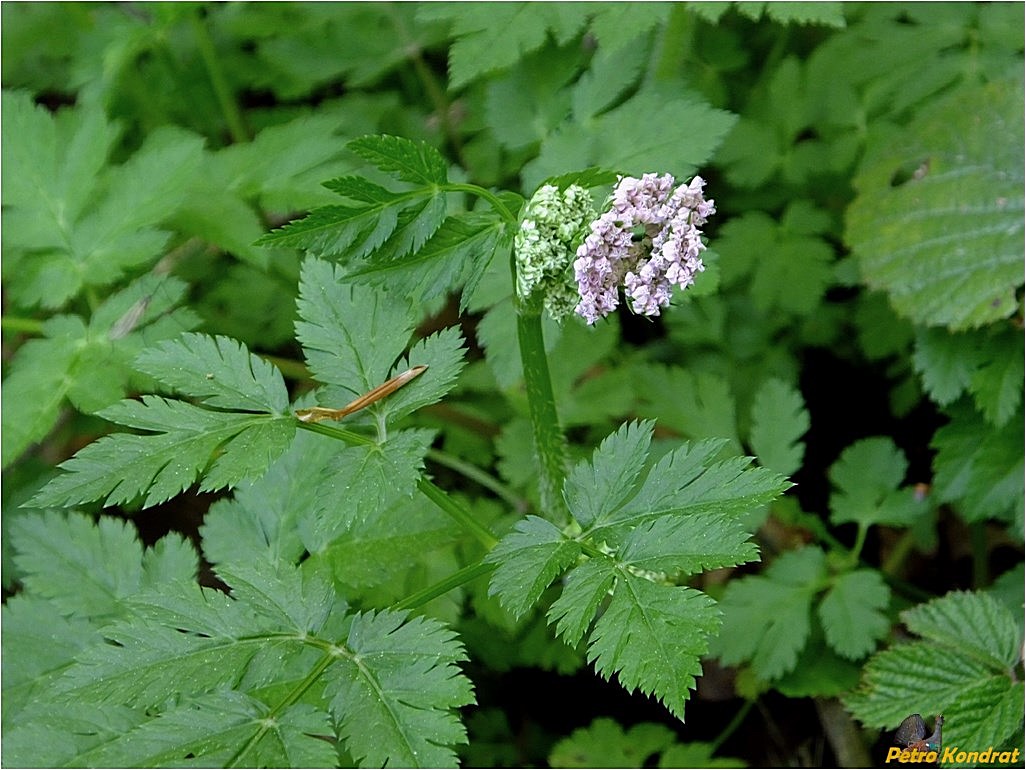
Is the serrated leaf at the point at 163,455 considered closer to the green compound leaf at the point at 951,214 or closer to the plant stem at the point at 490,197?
the plant stem at the point at 490,197

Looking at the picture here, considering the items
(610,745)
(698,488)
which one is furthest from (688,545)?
(610,745)

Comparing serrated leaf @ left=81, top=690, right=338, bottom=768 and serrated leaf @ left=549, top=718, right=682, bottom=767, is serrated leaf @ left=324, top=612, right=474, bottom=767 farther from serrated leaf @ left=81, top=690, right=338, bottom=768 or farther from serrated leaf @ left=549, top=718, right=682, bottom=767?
serrated leaf @ left=549, top=718, right=682, bottom=767

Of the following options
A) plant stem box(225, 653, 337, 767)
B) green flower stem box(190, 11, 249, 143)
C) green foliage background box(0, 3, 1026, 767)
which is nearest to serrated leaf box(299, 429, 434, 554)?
green foliage background box(0, 3, 1026, 767)

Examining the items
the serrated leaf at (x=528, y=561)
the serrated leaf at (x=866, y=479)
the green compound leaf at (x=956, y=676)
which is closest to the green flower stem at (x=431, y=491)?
the serrated leaf at (x=528, y=561)

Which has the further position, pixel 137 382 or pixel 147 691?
pixel 137 382

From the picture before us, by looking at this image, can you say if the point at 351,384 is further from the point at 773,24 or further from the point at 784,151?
the point at 773,24

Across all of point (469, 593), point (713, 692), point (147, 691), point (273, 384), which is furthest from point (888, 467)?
point (147, 691)

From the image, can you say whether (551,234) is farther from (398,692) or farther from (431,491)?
(398,692)
